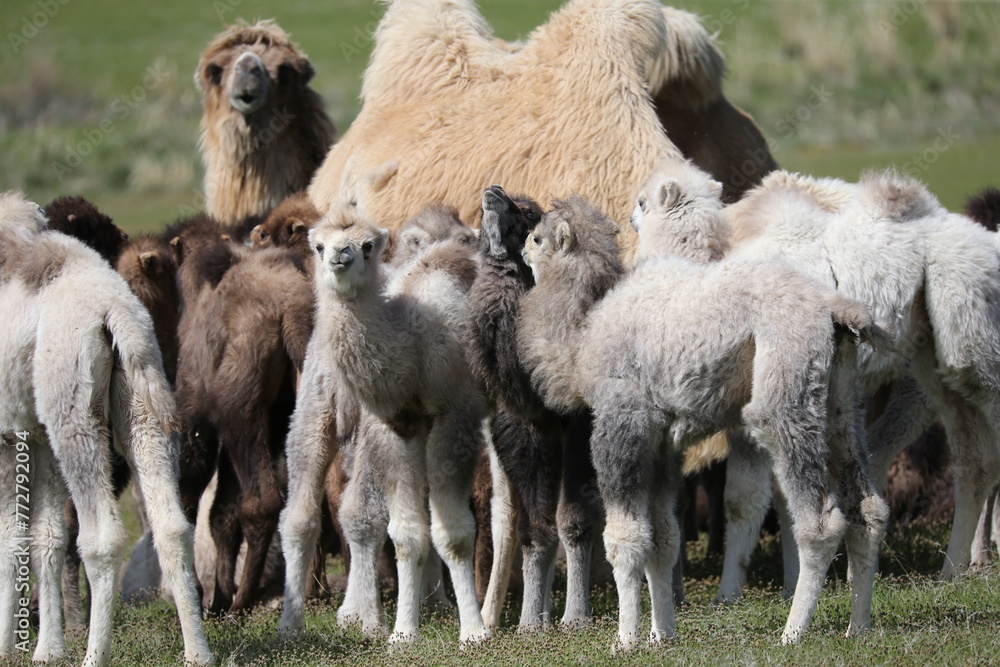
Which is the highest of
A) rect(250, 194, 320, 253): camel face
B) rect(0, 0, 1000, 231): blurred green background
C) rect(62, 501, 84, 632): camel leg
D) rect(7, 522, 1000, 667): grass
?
rect(0, 0, 1000, 231): blurred green background

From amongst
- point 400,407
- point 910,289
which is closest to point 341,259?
point 400,407

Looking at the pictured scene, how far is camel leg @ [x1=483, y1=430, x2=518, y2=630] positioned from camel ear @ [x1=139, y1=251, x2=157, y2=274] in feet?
9.36

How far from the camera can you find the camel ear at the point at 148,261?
8.48 m

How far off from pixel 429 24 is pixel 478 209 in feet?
7.52

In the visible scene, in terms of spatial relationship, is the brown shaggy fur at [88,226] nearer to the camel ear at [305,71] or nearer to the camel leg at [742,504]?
the camel ear at [305,71]

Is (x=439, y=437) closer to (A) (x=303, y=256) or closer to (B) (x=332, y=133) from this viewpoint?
(A) (x=303, y=256)

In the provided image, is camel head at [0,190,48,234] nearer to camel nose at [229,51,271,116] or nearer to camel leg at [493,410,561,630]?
camel leg at [493,410,561,630]

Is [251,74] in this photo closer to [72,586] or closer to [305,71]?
[305,71]

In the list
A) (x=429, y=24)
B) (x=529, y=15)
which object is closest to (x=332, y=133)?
(x=429, y=24)

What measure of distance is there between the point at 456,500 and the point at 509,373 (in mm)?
690

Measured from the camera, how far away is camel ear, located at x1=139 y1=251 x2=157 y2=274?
27.8ft

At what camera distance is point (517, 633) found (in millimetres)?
6520

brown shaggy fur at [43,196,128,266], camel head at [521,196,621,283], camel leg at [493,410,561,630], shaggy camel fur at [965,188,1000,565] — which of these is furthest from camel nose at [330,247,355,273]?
shaggy camel fur at [965,188,1000,565]

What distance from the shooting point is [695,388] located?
19.4 feet
